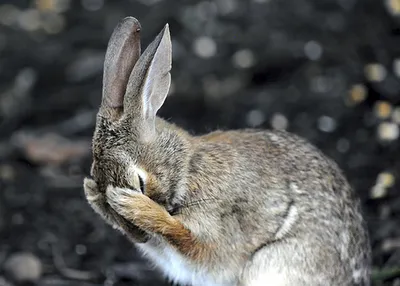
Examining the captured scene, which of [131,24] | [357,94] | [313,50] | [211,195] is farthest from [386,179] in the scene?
[131,24]

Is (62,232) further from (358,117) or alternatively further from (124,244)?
(358,117)

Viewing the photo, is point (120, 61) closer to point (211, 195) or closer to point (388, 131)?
point (211, 195)

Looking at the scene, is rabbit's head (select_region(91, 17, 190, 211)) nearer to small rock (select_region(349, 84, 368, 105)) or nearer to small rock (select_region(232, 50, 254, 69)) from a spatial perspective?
small rock (select_region(349, 84, 368, 105))

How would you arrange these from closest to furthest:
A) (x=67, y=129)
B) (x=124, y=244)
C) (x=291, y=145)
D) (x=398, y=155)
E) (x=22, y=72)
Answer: (x=291, y=145) < (x=124, y=244) < (x=398, y=155) < (x=67, y=129) < (x=22, y=72)

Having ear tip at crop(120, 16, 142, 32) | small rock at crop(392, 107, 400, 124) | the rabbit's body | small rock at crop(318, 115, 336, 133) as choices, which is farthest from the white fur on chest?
small rock at crop(392, 107, 400, 124)

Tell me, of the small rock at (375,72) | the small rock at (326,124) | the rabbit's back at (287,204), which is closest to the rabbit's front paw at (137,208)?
the rabbit's back at (287,204)

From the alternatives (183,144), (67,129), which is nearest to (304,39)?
(67,129)

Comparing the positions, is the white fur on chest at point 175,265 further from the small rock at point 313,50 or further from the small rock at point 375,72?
the small rock at point 313,50
